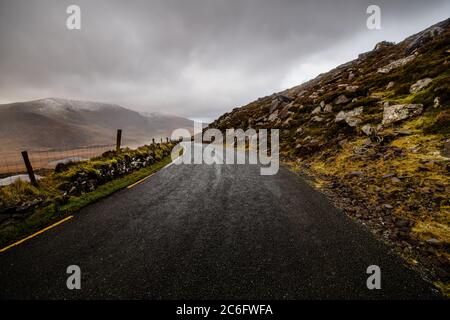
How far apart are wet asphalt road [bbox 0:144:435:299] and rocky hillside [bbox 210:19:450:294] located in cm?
84

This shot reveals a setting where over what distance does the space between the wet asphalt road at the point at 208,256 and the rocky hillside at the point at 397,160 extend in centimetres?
84

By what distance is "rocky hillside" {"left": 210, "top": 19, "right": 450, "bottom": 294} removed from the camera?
15.8 feet

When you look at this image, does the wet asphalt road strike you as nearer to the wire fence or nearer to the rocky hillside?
the rocky hillside

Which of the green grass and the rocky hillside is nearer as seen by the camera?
the rocky hillside

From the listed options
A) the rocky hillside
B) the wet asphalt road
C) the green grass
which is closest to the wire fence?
the green grass

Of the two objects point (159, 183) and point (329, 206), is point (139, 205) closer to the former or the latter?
point (159, 183)

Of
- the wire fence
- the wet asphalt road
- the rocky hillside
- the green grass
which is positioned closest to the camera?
the wet asphalt road

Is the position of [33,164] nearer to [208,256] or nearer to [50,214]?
[50,214]

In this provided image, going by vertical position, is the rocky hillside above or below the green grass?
above

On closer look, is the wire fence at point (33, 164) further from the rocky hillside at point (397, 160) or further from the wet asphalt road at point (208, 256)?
the rocky hillside at point (397, 160)

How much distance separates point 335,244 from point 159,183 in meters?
8.01

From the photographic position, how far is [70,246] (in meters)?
4.68

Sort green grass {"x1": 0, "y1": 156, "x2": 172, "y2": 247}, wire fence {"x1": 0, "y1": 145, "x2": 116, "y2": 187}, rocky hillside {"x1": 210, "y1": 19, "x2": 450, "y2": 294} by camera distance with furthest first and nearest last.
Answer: wire fence {"x1": 0, "y1": 145, "x2": 116, "y2": 187}
green grass {"x1": 0, "y1": 156, "x2": 172, "y2": 247}
rocky hillside {"x1": 210, "y1": 19, "x2": 450, "y2": 294}

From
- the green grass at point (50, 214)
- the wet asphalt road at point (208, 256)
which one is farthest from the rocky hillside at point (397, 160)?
the green grass at point (50, 214)
